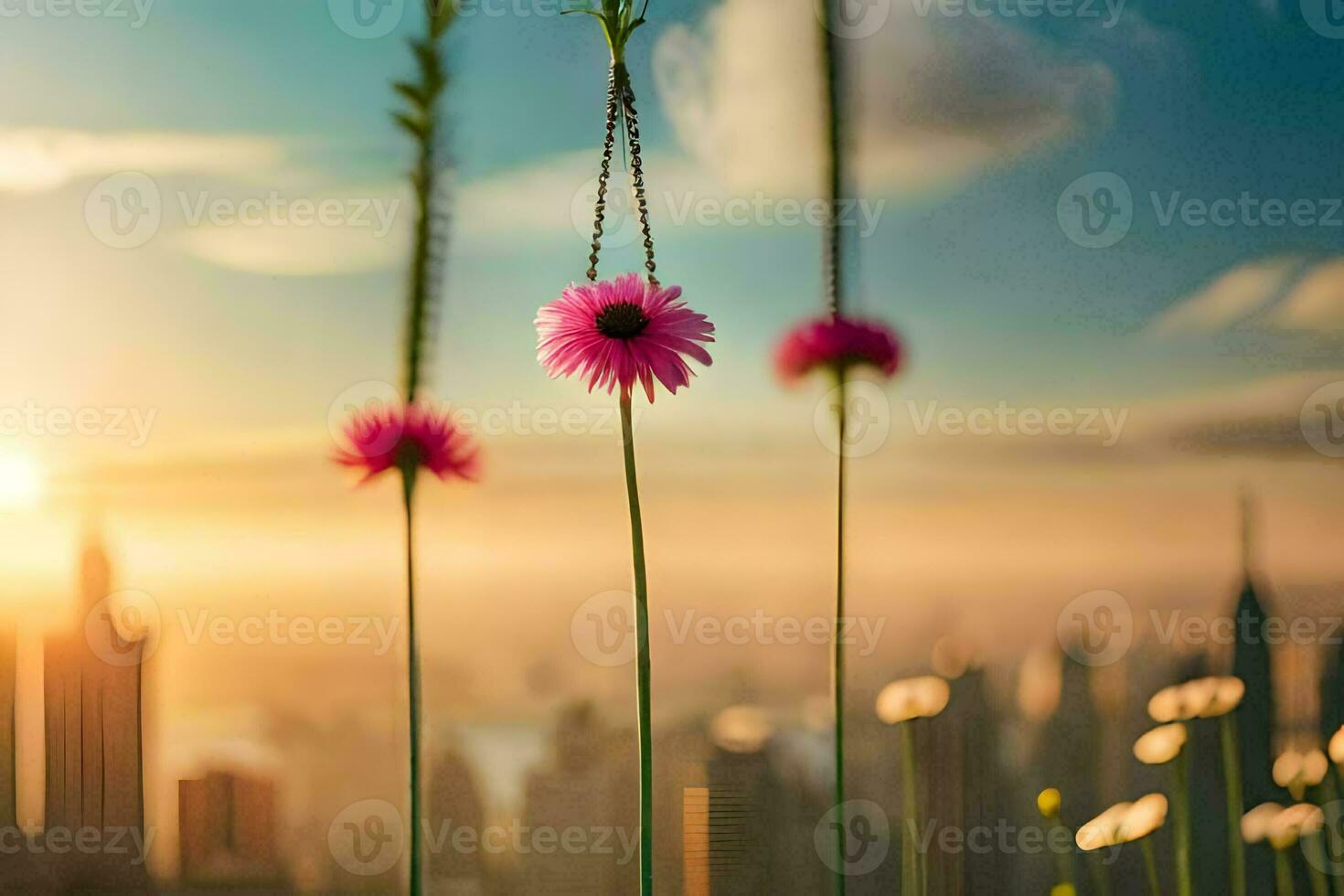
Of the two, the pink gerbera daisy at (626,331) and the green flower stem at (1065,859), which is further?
the green flower stem at (1065,859)

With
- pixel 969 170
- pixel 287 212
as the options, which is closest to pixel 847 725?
pixel 969 170

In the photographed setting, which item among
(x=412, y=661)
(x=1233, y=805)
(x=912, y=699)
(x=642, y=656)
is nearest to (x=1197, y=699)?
(x=1233, y=805)

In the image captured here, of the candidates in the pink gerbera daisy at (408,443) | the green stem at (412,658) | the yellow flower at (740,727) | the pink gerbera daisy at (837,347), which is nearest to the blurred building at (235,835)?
the green stem at (412,658)

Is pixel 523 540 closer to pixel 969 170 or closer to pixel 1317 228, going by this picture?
pixel 969 170

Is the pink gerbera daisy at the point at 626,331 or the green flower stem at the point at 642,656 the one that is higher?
the pink gerbera daisy at the point at 626,331

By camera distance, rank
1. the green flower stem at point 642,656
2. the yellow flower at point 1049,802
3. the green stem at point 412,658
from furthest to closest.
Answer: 1. the green stem at point 412,658
2. the yellow flower at point 1049,802
3. the green flower stem at point 642,656

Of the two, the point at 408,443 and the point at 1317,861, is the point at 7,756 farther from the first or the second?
the point at 1317,861

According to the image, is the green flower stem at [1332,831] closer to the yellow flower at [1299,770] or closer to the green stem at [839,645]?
the yellow flower at [1299,770]
